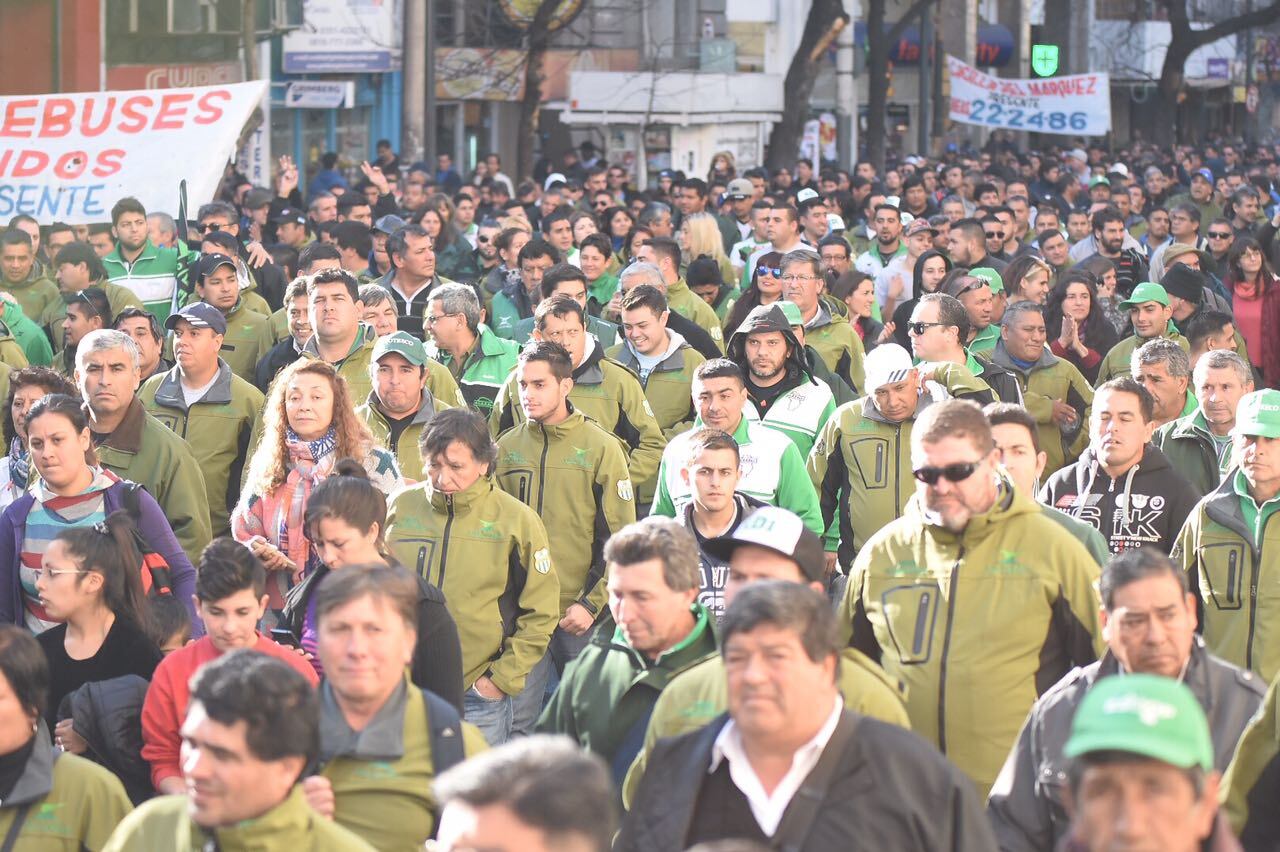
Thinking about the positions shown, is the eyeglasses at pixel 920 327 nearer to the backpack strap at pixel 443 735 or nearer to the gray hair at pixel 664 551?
the gray hair at pixel 664 551

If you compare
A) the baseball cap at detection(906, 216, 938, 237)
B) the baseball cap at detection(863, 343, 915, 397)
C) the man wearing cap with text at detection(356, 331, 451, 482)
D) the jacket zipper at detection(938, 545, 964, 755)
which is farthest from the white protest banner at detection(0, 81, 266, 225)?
the jacket zipper at detection(938, 545, 964, 755)

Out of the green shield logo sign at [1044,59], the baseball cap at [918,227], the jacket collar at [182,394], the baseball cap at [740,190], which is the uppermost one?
the green shield logo sign at [1044,59]

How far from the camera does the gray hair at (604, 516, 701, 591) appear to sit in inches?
219

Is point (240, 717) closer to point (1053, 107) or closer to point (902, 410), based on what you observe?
point (902, 410)

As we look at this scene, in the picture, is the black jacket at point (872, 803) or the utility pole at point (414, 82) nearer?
the black jacket at point (872, 803)

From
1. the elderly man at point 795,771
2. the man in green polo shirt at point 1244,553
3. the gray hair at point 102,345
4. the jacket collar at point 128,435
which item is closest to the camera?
the elderly man at point 795,771

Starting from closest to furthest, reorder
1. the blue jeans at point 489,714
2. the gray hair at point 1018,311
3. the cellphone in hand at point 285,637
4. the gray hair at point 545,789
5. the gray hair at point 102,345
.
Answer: the gray hair at point 545,789, the cellphone in hand at point 285,637, the blue jeans at point 489,714, the gray hair at point 102,345, the gray hair at point 1018,311

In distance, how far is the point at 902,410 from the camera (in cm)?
877

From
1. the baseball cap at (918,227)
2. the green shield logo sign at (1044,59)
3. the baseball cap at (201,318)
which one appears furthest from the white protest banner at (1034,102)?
the baseball cap at (201,318)

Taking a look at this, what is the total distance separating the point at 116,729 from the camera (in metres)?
6.07

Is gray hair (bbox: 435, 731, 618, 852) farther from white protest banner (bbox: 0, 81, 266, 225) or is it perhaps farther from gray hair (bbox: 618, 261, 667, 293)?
white protest banner (bbox: 0, 81, 266, 225)

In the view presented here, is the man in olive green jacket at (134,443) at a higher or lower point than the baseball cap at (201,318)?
lower

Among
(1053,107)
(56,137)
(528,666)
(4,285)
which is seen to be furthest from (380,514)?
(1053,107)

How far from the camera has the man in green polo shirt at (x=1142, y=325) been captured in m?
11.8
